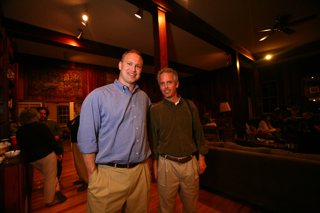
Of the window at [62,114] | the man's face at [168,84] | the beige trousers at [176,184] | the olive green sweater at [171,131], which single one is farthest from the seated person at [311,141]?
the window at [62,114]

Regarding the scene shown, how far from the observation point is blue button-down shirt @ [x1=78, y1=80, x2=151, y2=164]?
41.8 inches

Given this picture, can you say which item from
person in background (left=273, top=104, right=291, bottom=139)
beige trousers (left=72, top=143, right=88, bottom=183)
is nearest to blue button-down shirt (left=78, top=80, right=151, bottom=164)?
beige trousers (left=72, top=143, right=88, bottom=183)

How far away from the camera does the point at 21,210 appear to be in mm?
1582

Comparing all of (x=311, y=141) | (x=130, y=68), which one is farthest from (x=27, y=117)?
(x=311, y=141)

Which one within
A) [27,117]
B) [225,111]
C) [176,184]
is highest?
[27,117]

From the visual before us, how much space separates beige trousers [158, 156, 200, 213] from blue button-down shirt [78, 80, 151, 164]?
0.36m

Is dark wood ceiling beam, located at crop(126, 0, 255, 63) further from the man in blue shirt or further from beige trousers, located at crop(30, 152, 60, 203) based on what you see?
beige trousers, located at crop(30, 152, 60, 203)

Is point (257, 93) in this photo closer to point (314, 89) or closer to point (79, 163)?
point (314, 89)

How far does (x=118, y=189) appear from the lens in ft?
3.57

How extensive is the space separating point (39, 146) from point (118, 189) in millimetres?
1911

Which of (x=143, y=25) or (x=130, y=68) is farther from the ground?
(x=143, y=25)

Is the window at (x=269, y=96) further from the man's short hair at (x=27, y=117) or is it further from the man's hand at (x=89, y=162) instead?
the man's short hair at (x=27, y=117)

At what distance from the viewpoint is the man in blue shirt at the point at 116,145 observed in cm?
105

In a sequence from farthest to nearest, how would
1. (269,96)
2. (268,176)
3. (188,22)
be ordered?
1. (269,96)
2. (188,22)
3. (268,176)
